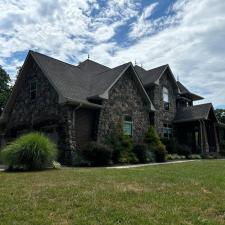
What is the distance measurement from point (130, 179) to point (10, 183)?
11.5 ft

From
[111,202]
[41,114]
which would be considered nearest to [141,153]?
[41,114]

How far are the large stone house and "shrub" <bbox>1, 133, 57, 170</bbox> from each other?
3.99 meters

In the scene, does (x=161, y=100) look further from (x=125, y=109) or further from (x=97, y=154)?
(x=97, y=154)

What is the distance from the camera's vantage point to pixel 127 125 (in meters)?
21.4

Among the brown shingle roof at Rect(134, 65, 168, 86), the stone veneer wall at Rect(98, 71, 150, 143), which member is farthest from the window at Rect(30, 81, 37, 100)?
the brown shingle roof at Rect(134, 65, 168, 86)

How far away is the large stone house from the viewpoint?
18.2 m

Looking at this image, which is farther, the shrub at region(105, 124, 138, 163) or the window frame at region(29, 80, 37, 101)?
the window frame at region(29, 80, 37, 101)

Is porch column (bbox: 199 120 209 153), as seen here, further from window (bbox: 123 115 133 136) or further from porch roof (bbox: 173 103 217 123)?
window (bbox: 123 115 133 136)

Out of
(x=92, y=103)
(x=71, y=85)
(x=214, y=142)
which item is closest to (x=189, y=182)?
(x=92, y=103)

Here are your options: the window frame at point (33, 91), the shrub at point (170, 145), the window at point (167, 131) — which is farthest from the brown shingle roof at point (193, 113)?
the window frame at point (33, 91)

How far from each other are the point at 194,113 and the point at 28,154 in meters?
17.5

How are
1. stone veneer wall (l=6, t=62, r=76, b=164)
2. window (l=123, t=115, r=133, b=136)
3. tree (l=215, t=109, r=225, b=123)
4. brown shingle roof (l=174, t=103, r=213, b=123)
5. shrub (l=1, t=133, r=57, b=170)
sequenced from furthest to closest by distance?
tree (l=215, t=109, r=225, b=123) < brown shingle roof (l=174, t=103, r=213, b=123) < window (l=123, t=115, r=133, b=136) < stone veneer wall (l=6, t=62, r=76, b=164) < shrub (l=1, t=133, r=57, b=170)

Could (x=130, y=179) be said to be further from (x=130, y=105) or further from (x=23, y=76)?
(x=23, y=76)

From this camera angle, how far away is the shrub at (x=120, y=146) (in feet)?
59.9
